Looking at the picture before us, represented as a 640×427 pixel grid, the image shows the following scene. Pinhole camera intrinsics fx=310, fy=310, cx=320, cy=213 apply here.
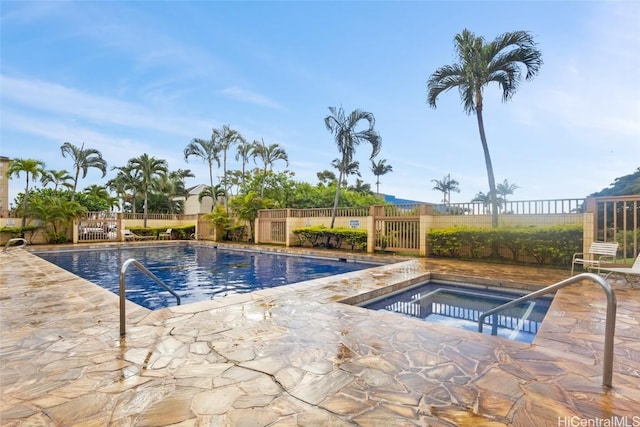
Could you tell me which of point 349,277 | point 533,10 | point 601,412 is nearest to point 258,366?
point 601,412

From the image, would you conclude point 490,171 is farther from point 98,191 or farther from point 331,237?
point 98,191

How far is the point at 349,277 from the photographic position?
23.1 feet

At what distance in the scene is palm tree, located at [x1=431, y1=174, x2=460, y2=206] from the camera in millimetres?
45344

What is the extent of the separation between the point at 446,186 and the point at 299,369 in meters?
47.0

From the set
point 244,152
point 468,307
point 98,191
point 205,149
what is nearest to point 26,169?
point 205,149

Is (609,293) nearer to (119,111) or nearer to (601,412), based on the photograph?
(601,412)

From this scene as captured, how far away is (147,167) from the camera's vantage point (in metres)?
24.5

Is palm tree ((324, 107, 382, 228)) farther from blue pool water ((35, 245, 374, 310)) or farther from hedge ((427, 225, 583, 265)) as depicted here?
hedge ((427, 225, 583, 265))

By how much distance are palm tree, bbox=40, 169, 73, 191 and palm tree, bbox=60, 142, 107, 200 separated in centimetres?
99

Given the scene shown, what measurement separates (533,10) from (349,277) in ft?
30.7

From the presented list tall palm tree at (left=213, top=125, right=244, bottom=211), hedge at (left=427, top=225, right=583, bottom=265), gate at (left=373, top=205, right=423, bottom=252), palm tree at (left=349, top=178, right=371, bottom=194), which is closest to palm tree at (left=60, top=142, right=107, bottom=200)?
tall palm tree at (left=213, top=125, right=244, bottom=211)

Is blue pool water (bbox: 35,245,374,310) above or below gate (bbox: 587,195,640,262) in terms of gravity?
below

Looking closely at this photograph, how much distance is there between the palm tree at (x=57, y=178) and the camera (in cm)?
2266

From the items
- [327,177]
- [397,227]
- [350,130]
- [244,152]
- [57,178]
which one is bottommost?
[397,227]
